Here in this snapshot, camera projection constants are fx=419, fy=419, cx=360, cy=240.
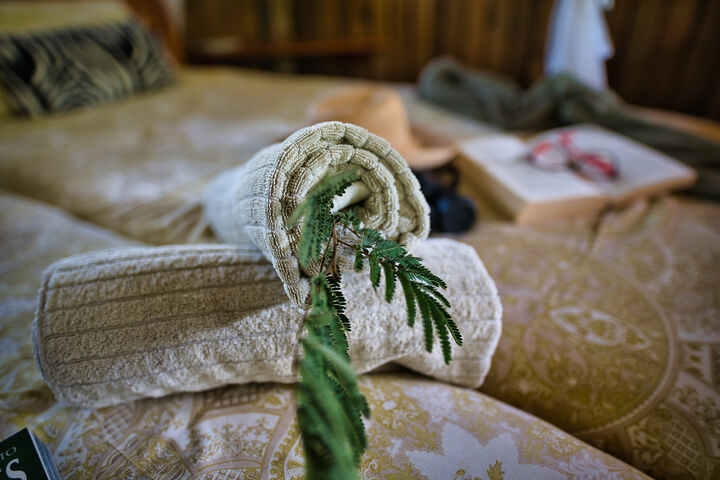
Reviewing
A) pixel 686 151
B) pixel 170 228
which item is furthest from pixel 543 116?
pixel 170 228

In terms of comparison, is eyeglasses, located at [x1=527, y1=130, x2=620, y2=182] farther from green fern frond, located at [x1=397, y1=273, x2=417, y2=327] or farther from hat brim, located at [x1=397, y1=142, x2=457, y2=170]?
green fern frond, located at [x1=397, y1=273, x2=417, y2=327]

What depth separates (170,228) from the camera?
34.4 inches

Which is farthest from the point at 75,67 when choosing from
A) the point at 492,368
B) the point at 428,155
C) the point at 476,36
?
the point at 476,36

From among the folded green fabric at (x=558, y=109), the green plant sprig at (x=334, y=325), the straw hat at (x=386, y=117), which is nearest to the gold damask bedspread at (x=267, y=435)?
the green plant sprig at (x=334, y=325)

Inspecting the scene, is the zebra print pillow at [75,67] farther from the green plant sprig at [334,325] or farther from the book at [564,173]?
the green plant sprig at [334,325]

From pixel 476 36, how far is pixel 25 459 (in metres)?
2.66

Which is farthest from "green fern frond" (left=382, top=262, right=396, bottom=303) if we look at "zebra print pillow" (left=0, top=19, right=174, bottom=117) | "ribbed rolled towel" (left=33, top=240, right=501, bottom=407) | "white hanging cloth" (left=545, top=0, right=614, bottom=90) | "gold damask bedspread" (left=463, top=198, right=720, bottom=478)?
"white hanging cloth" (left=545, top=0, right=614, bottom=90)

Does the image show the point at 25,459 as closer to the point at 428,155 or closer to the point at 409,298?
the point at 409,298

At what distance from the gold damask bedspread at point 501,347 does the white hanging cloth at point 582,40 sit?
3.46ft

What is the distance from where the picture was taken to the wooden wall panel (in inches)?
74.9

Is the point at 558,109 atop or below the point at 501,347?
atop

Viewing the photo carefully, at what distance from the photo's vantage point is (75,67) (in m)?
1.49

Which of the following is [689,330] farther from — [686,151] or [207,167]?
[207,167]

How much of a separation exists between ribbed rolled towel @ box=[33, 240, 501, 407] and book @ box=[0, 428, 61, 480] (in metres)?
0.06
